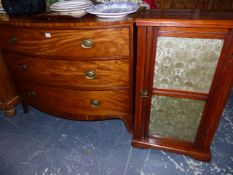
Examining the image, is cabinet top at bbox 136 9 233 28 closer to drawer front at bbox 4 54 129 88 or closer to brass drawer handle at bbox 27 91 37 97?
drawer front at bbox 4 54 129 88

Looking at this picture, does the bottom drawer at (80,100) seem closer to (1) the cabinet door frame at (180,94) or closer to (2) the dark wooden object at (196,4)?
(1) the cabinet door frame at (180,94)

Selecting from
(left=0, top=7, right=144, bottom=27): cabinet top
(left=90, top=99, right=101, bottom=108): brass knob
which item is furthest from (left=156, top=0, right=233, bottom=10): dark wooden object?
(left=90, top=99, right=101, bottom=108): brass knob

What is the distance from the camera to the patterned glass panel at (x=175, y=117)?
113cm

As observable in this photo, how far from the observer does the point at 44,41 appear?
114cm

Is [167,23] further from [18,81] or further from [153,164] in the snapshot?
[18,81]

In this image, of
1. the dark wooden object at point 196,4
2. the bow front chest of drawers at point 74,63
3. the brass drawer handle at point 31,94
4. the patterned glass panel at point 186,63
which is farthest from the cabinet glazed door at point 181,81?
the brass drawer handle at point 31,94

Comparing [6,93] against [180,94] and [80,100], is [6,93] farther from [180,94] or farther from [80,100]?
[180,94]

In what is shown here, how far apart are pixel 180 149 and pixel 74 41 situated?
1.00 m

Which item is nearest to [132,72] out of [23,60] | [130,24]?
[130,24]

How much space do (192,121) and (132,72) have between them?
490mm

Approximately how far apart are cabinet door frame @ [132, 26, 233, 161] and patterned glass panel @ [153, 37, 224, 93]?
0.08 ft

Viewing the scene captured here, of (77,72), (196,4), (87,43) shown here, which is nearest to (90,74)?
(77,72)

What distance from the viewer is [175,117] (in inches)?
→ 47.7

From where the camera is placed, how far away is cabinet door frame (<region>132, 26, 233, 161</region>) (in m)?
0.90
